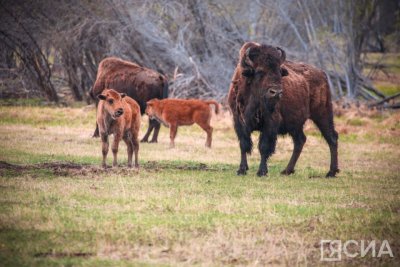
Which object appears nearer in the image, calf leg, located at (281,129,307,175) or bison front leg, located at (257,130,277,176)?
bison front leg, located at (257,130,277,176)

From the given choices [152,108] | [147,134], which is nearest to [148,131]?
[147,134]

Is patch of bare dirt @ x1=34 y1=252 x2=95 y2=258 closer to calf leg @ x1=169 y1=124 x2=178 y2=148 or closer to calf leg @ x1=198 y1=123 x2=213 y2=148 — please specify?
calf leg @ x1=169 y1=124 x2=178 y2=148

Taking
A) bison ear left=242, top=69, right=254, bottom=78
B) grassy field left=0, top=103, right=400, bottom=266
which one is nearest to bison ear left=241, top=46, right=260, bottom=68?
bison ear left=242, top=69, right=254, bottom=78

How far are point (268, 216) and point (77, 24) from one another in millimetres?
19720

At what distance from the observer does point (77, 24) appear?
90.2 ft

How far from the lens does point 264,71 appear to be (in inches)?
512

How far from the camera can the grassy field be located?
754 centimetres

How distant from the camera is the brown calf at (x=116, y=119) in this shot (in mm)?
12906

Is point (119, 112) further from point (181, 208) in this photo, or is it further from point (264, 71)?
point (181, 208)

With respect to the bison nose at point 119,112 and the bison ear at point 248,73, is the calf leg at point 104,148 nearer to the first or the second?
the bison nose at point 119,112

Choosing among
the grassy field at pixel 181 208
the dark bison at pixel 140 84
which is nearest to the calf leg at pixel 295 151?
the grassy field at pixel 181 208

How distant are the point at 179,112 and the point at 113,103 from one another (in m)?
5.59

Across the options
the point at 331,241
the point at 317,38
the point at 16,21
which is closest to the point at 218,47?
the point at 317,38

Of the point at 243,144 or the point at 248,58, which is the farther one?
the point at 243,144
